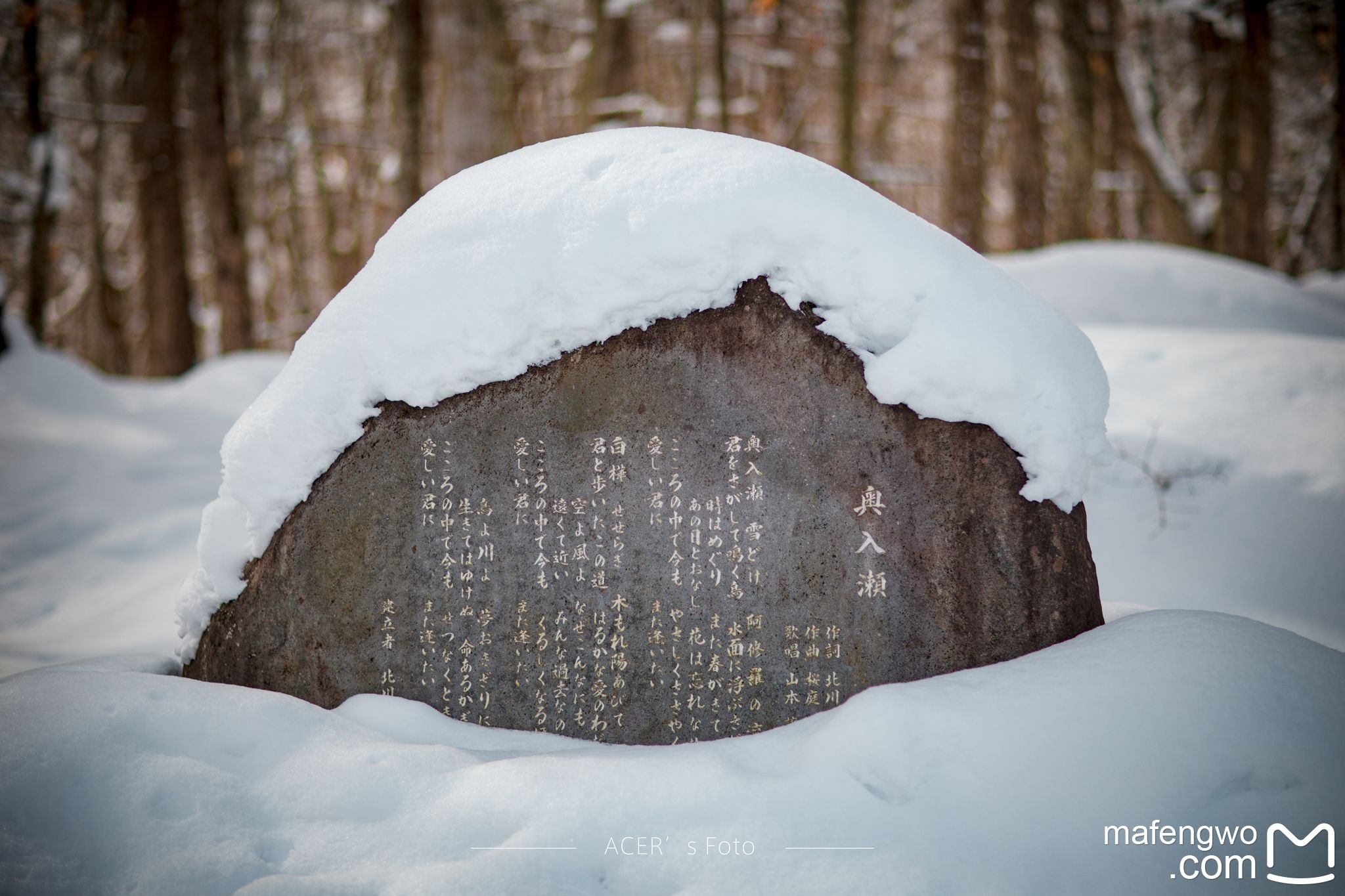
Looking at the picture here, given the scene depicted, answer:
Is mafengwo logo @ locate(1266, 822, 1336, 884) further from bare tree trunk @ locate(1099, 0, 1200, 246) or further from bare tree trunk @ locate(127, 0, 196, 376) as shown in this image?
bare tree trunk @ locate(127, 0, 196, 376)

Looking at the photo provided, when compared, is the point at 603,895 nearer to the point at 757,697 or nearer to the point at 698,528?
the point at 757,697

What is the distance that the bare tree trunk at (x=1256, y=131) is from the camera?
24.5 ft

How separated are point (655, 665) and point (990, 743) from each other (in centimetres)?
86

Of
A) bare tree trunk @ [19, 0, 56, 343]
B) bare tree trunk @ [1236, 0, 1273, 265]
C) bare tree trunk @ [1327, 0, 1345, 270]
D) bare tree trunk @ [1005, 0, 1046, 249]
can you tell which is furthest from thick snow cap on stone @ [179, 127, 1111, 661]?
bare tree trunk @ [1327, 0, 1345, 270]

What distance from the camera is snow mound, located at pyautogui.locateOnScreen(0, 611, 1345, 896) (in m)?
1.61

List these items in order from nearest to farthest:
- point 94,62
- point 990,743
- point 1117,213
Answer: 1. point 990,743
2. point 94,62
3. point 1117,213

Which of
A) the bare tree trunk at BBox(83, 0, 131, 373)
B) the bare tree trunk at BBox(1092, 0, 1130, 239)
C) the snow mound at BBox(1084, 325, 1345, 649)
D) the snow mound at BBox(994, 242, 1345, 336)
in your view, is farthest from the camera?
the bare tree trunk at BBox(1092, 0, 1130, 239)

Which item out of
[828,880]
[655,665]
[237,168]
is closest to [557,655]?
[655,665]

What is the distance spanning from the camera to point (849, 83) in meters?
7.85

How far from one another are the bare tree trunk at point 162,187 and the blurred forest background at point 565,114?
0.03 m

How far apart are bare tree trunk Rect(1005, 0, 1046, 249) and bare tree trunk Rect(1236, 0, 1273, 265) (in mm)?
2041

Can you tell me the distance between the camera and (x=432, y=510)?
2.25 m

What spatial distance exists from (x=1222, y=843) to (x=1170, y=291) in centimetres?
522

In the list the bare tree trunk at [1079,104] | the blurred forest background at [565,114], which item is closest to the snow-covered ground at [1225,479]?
the blurred forest background at [565,114]
